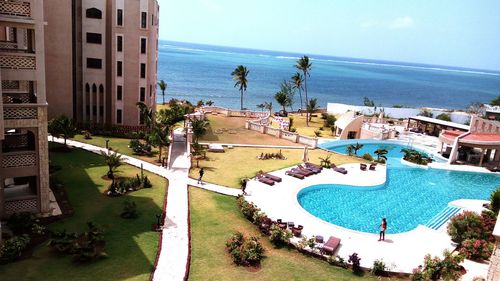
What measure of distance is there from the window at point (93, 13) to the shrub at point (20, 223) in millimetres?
31518

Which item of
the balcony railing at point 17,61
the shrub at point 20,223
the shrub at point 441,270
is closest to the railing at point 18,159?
the shrub at point 20,223

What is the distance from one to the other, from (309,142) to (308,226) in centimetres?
2616

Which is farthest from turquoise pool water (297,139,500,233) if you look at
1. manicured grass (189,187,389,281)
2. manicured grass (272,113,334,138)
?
manicured grass (272,113,334,138)

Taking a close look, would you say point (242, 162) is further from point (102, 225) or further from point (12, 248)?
point (12, 248)

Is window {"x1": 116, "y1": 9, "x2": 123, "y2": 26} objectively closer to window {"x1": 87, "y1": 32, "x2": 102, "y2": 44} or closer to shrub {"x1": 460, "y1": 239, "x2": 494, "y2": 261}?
window {"x1": 87, "y1": 32, "x2": 102, "y2": 44}

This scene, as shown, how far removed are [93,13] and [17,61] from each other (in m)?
27.8

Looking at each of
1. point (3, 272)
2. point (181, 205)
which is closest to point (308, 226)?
point (181, 205)

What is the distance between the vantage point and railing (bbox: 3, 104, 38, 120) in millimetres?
21798

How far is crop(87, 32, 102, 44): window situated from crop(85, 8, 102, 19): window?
78.6 inches

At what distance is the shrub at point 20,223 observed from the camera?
21781mm

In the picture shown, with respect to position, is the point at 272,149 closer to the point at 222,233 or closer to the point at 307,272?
the point at 222,233

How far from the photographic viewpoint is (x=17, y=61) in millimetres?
21891

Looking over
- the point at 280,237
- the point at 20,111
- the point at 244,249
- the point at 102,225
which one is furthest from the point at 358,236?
the point at 20,111

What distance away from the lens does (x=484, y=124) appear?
53.0m
